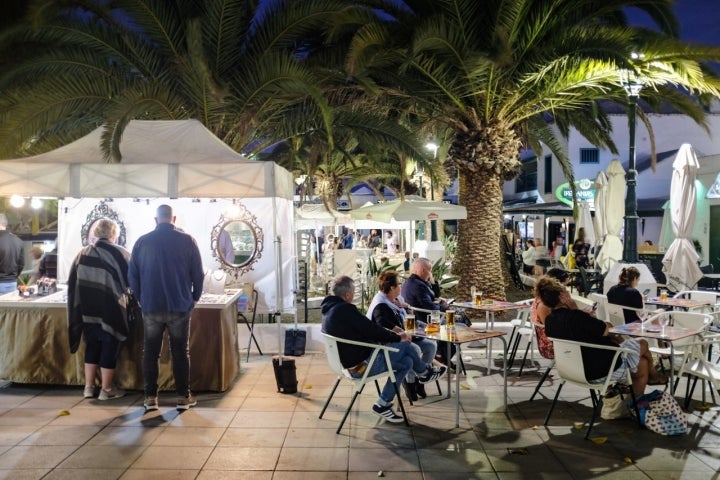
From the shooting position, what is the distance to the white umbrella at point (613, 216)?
1259 cm

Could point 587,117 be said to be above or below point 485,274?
above

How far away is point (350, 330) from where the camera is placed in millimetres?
5359

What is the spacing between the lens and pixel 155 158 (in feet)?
24.0

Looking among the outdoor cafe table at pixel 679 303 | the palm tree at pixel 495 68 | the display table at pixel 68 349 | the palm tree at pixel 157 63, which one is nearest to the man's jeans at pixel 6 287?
the palm tree at pixel 157 63

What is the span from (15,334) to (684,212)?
32.3 ft

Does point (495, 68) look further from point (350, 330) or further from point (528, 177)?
point (528, 177)

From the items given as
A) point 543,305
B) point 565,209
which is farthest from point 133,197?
point 565,209

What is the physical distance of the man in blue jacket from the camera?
19.3 feet

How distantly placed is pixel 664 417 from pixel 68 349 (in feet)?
19.3

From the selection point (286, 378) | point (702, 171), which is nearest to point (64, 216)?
point (286, 378)

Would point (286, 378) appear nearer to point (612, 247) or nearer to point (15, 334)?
point (15, 334)

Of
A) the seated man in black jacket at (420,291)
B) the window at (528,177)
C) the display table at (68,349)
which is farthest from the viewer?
the window at (528,177)

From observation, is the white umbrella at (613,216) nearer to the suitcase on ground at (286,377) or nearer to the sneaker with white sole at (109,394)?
the suitcase on ground at (286,377)

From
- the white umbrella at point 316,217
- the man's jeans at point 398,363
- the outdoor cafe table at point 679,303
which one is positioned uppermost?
the white umbrella at point 316,217
